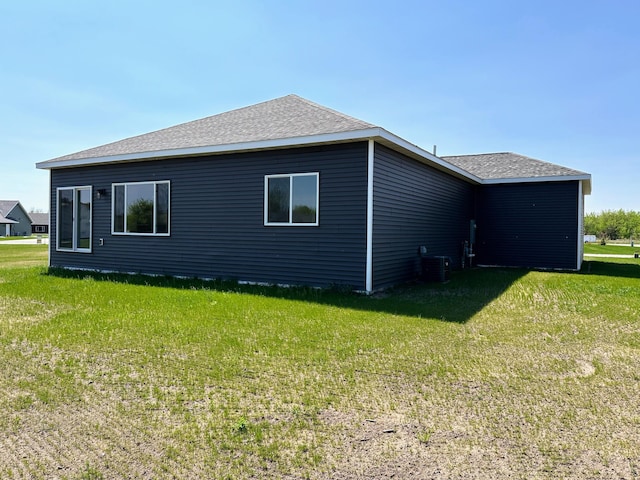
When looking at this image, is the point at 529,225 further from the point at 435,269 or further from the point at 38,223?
the point at 38,223

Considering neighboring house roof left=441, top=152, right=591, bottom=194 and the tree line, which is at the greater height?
neighboring house roof left=441, top=152, right=591, bottom=194

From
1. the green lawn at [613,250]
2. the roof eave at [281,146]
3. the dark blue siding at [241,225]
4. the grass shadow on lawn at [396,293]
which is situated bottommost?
the grass shadow on lawn at [396,293]

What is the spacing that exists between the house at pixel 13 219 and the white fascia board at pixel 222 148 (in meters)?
56.3

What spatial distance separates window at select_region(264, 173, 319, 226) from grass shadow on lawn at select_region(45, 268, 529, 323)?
135 centimetres

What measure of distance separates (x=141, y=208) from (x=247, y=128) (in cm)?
331

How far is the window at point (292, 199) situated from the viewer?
326 inches

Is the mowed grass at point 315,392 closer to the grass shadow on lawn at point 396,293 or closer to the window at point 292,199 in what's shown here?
the grass shadow on lawn at point 396,293

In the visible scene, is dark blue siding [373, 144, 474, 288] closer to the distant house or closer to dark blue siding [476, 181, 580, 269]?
dark blue siding [476, 181, 580, 269]

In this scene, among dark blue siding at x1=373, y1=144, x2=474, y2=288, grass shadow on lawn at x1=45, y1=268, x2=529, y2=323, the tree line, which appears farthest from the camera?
the tree line

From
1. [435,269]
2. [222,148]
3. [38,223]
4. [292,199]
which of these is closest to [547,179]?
[435,269]

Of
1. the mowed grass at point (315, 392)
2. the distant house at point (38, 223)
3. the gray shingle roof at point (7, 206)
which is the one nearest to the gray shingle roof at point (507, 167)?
the mowed grass at point (315, 392)

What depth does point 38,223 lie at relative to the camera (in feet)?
240

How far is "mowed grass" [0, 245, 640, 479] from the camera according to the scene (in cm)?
229

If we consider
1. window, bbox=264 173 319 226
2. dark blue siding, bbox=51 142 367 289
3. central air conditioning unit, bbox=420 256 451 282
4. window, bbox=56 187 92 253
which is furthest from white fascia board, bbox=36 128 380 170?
central air conditioning unit, bbox=420 256 451 282
